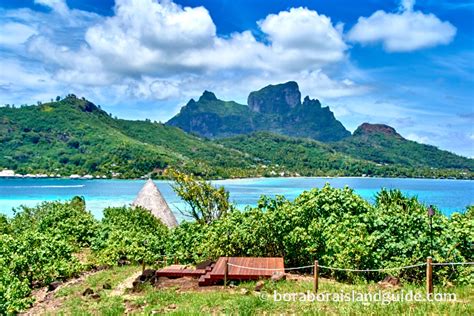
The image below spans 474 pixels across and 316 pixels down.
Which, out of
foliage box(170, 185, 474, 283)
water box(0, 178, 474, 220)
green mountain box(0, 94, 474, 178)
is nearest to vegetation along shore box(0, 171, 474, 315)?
foliage box(170, 185, 474, 283)

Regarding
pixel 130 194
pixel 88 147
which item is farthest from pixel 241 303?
pixel 88 147

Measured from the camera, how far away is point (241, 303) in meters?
6.95

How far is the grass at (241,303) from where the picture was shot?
6355 mm

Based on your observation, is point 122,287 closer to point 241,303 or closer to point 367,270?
point 241,303

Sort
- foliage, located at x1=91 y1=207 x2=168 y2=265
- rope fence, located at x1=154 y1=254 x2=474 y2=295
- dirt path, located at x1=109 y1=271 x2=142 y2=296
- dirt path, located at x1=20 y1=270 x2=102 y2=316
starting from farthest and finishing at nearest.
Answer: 1. foliage, located at x1=91 y1=207 x2=168 y2=265
2. dirt path, located at x1=109 y1=271 x2=142 y2=296
3. dirt path, located at x1=20 y1=270 x2=102 y2=316
4. rope fence, located at x1=154 y1=254 x2=474 y2=295

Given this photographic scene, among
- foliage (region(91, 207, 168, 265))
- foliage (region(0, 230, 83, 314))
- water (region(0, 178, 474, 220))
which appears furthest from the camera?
water (region(0, 178, 474, 220))

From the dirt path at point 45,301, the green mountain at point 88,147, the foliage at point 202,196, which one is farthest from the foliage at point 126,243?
the green mountain at point 88,147

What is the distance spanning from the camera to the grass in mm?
6355

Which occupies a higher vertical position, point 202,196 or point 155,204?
point 202,196

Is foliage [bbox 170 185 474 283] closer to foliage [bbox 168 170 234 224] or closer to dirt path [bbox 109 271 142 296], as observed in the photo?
dirt path [bbox 109 271 142 296]

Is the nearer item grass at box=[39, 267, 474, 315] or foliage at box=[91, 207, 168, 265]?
grass at box=[39, 267, 474, 315]

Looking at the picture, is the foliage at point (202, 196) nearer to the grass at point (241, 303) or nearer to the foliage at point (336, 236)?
the foliage at point (336, 236)

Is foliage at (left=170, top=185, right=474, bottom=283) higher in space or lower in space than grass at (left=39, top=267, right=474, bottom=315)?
higher

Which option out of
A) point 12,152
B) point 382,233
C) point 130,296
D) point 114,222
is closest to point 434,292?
point 382,233
